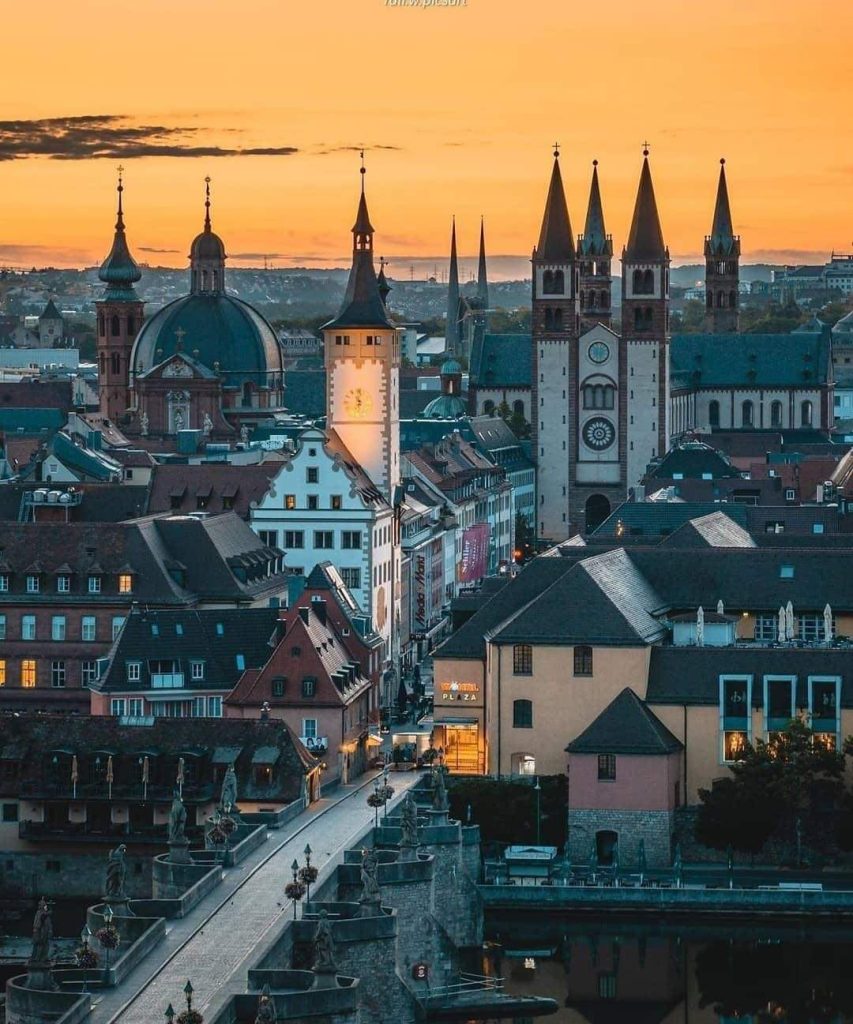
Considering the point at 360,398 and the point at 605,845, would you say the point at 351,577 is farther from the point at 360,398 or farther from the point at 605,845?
the point at 605,845

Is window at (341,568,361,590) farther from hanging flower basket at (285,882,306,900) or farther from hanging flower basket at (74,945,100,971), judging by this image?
hanging flower basket at (74,945,100,971)

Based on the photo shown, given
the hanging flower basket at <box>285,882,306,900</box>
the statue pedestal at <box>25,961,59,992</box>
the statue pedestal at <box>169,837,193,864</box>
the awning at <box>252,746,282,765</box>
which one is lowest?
the statue pedestal at <box>25,961,59,992</box>

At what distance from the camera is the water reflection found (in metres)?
85.2

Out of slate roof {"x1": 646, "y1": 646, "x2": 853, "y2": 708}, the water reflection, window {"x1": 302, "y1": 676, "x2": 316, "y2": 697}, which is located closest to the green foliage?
slate roof {"x1": 646, "y1": 646, "x2": 853, "y2": 708}

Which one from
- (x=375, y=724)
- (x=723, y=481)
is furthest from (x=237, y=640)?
(x=723, y=481)

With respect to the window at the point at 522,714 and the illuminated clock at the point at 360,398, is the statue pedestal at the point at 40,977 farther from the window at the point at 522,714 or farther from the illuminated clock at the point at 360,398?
the illuminated clock at the point at 360,398

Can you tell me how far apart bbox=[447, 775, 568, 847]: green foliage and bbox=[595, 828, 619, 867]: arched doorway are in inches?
53.2

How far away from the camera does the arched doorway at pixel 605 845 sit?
99375mm

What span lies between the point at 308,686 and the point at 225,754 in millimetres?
6890

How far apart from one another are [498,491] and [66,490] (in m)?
64.2

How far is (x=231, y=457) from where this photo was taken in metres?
167

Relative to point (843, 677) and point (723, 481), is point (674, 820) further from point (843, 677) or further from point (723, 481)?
point (723, 481)

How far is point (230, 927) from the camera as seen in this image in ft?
249

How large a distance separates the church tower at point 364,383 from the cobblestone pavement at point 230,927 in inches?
1827
